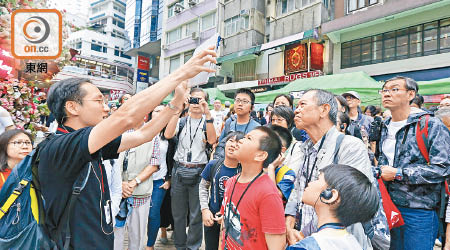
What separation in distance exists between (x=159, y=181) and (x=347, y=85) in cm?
670

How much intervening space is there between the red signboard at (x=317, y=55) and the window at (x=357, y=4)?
2261mm

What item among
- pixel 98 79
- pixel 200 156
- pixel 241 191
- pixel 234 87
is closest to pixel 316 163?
pixel 241 191

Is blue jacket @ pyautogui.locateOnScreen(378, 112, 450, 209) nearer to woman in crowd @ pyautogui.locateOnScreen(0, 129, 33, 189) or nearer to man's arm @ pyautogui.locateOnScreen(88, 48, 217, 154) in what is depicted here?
man's arm @ pyautogui.locateOnScreen(88, 48, 217, 154)

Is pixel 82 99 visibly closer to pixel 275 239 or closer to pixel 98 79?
pixel 275 239

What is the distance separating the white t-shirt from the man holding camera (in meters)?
2.05

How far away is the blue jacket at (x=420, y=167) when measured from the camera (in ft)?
7.76

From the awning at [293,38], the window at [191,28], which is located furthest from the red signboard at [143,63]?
the awning at [293,38]

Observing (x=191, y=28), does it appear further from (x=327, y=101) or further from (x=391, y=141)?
(x=327, y=101)

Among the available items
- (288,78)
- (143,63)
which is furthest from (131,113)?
(143,63)

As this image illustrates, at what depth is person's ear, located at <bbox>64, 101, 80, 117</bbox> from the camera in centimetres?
172

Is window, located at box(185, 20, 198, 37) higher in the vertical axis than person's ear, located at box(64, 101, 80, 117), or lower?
higher

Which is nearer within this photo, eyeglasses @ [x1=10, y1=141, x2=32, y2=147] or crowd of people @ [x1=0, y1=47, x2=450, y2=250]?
crowd of people @ [x1=0, y1=47, x2=450, y2=250]
